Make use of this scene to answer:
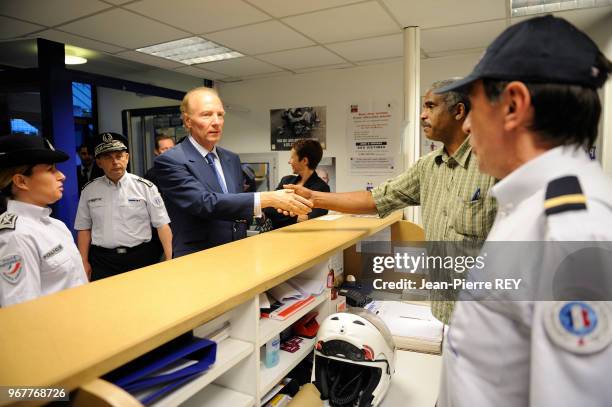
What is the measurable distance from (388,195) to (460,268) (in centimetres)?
53

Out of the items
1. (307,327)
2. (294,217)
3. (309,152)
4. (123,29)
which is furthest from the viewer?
(309,152)

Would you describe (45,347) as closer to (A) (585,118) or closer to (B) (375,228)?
(A) (585,118)

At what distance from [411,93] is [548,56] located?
9.73ft

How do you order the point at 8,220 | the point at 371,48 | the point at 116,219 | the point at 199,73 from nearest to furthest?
the point at 8,220
the point at 116,219
the point at 371,48
the point at 199,73

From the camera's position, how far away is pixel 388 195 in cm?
193

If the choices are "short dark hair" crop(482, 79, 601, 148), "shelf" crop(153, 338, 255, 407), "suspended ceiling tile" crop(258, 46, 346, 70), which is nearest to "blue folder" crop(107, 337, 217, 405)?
"shelf" crop(153, 338, 255, 407)

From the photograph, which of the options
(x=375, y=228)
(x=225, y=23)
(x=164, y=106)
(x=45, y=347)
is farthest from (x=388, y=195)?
(x=164, y=106)

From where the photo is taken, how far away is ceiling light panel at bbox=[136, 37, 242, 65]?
3771 mm

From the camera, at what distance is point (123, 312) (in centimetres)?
81

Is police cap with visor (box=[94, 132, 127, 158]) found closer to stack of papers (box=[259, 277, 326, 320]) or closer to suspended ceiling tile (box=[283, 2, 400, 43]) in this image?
suspended ceiling tile (box=[283, 2, 400, 43])

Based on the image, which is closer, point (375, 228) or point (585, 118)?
point (585, 118)

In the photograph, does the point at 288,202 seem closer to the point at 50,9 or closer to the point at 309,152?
the point at 309,152

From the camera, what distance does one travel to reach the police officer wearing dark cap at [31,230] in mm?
1518

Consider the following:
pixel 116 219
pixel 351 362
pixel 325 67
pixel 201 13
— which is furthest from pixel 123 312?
pixel 325 67
